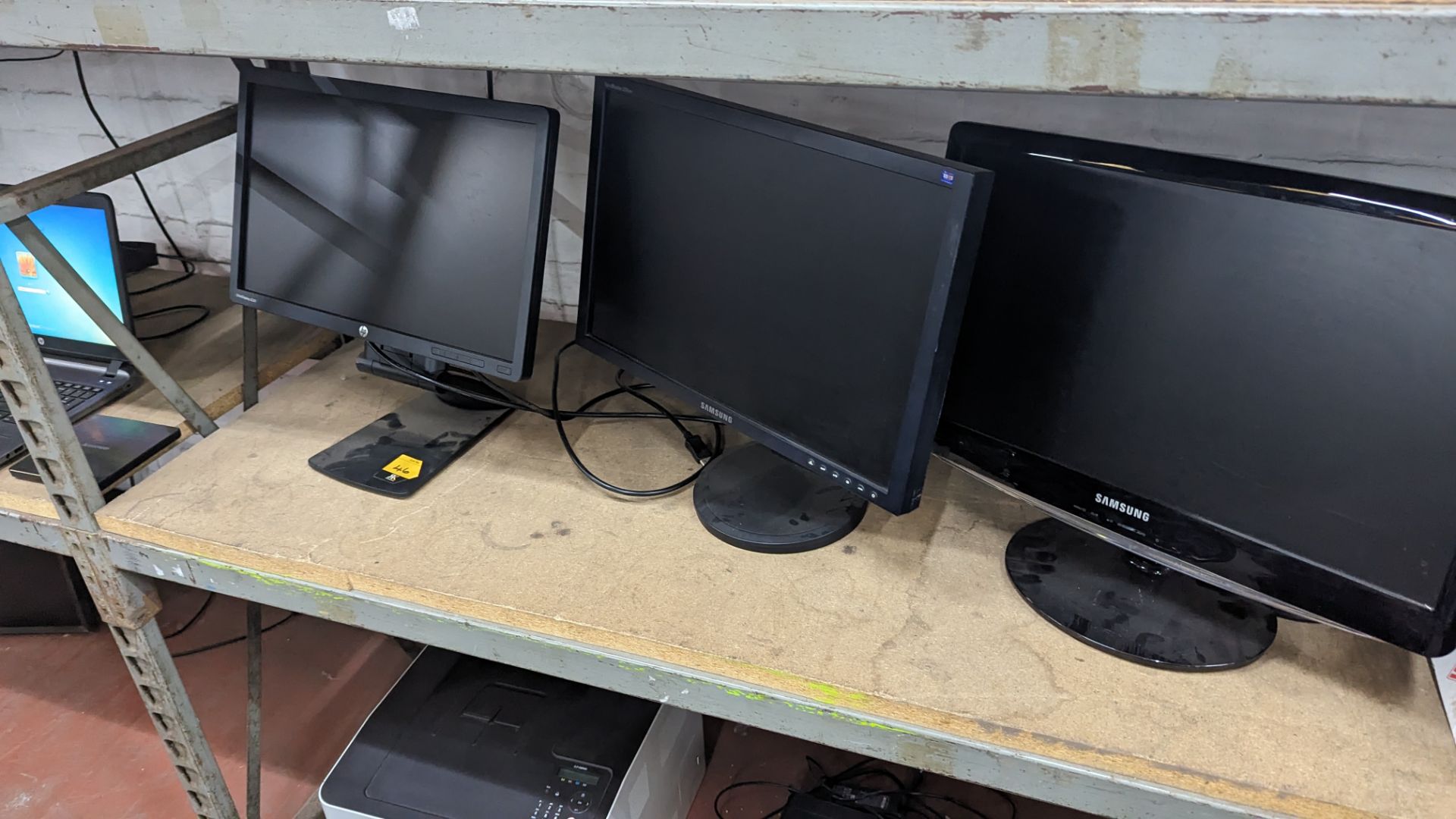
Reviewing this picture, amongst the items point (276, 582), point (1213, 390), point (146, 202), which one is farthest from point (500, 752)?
point (146, 202)

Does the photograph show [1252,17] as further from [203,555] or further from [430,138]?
[203,555]

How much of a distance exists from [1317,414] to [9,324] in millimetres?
1291

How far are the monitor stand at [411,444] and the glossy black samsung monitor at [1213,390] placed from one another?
0.65 metres

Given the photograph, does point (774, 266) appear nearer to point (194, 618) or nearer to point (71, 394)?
point (71, 394)

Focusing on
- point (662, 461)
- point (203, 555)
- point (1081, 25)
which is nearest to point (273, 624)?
point (203, 555)

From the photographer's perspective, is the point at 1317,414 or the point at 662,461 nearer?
the point at 1317,414

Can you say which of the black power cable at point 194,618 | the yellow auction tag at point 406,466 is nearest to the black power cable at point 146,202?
the black power cable at point 194,618

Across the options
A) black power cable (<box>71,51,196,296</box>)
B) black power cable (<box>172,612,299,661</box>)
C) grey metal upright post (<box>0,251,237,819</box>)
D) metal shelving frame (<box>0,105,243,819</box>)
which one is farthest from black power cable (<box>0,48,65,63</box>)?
black power cable (<box>172,612,299,661</box>)

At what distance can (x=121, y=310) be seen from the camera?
1391 mm

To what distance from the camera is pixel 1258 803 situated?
76cm

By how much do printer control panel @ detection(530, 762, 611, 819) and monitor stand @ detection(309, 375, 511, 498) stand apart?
449mm

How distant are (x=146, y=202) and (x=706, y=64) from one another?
1.60 m

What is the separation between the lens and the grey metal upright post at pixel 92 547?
1.03 m

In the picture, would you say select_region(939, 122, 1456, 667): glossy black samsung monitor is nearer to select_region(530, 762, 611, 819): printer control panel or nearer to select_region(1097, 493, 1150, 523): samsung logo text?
select_region(1097, 493, 1150, 523): samsung logo text
